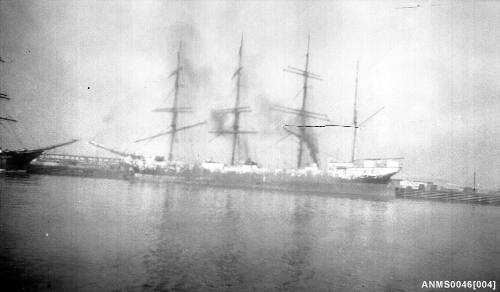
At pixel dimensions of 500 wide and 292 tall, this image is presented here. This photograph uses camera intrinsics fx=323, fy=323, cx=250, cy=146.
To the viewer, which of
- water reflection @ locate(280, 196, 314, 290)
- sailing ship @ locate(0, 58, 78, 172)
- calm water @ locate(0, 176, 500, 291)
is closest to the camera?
calm water @ locate(0, 176, 500, 291)

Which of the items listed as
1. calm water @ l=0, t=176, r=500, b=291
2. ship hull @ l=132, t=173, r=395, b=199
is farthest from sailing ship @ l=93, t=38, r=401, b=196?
calm water @ l=0, t=176, r=500, b=291

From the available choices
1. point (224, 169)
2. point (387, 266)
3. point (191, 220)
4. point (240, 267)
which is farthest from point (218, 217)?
point (224, 169)

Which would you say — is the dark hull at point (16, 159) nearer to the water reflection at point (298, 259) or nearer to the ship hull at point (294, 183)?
the ship hull at point (294, 183)

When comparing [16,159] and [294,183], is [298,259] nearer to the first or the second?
[294,183]

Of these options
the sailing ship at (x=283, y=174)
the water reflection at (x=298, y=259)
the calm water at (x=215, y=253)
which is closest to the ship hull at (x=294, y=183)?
the sailing ship at (x=283, y=174)

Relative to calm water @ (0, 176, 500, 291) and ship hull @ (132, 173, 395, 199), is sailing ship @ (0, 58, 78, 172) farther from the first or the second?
calm water @ (0, 176, 500, 291)

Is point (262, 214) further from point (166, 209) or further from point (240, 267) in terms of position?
point (240, 267)

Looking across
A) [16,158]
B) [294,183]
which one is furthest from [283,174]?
[16,158]
